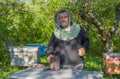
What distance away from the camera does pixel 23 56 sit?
8617mm

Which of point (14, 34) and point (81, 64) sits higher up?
point (14, 34)

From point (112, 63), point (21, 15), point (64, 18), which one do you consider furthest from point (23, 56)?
point (64, 18)

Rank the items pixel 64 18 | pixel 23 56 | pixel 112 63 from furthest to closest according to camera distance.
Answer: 1. pixel 23 56
2. pixel 112 63
3. pixel 64 18

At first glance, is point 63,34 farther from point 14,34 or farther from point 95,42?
point 95,42

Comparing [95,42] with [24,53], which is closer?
[24,53]

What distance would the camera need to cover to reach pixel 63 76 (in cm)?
280

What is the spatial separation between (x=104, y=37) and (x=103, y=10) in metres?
0.81

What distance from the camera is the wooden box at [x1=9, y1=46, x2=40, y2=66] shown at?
855 cm

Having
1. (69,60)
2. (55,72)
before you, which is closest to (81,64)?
(69,60)

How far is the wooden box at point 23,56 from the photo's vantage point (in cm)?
855

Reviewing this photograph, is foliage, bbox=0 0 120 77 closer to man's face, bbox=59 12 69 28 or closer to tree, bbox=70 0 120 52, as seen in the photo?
tree, bbox=70 0 120 52

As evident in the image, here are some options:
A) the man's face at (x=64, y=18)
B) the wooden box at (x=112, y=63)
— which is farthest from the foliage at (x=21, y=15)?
the man's face at (x=64, y=18)

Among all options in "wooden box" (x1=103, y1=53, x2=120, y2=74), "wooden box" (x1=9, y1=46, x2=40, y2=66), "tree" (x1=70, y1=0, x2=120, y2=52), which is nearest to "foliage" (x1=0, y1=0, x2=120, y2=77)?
"tree" (x1=70, y1=0, x2=120, y2=52)

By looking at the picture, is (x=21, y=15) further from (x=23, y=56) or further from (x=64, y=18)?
(x=64, y=18)
